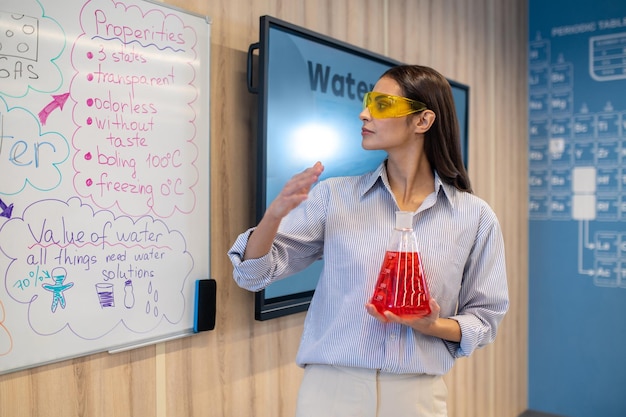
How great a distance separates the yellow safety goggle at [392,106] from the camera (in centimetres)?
139

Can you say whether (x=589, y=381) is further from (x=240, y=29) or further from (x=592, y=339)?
(x=240, y=29)

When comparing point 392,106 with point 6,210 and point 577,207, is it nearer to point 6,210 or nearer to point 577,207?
point 6,210

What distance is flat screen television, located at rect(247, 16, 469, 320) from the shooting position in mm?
1895

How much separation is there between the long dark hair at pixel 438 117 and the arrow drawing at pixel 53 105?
2.61 feet

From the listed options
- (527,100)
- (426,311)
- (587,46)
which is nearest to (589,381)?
(527,100)

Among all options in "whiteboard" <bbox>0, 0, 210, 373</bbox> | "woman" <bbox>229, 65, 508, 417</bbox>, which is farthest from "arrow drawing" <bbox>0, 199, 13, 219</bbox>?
"woman" <bbox>229, 65, 508, 417</bbox>

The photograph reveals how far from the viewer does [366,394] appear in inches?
52.5

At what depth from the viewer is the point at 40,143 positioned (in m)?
1.40

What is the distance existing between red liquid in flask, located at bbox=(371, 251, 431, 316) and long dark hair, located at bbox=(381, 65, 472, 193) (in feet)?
0.94

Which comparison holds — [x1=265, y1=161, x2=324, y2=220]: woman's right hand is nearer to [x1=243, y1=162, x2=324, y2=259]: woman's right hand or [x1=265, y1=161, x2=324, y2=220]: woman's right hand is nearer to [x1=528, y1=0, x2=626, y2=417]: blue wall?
[x1=243, y1=162, x2=324, y2=259]: woman's right hand

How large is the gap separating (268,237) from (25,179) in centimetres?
60

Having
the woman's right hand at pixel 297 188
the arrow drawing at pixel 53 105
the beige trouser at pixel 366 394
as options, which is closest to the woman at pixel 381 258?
the beige trouser at pixel 366 394

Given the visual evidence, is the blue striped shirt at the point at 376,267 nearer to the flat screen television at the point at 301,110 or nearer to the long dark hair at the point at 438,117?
the long dark hair at the point at 438,117

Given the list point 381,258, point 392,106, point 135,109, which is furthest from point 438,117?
point 135,109
